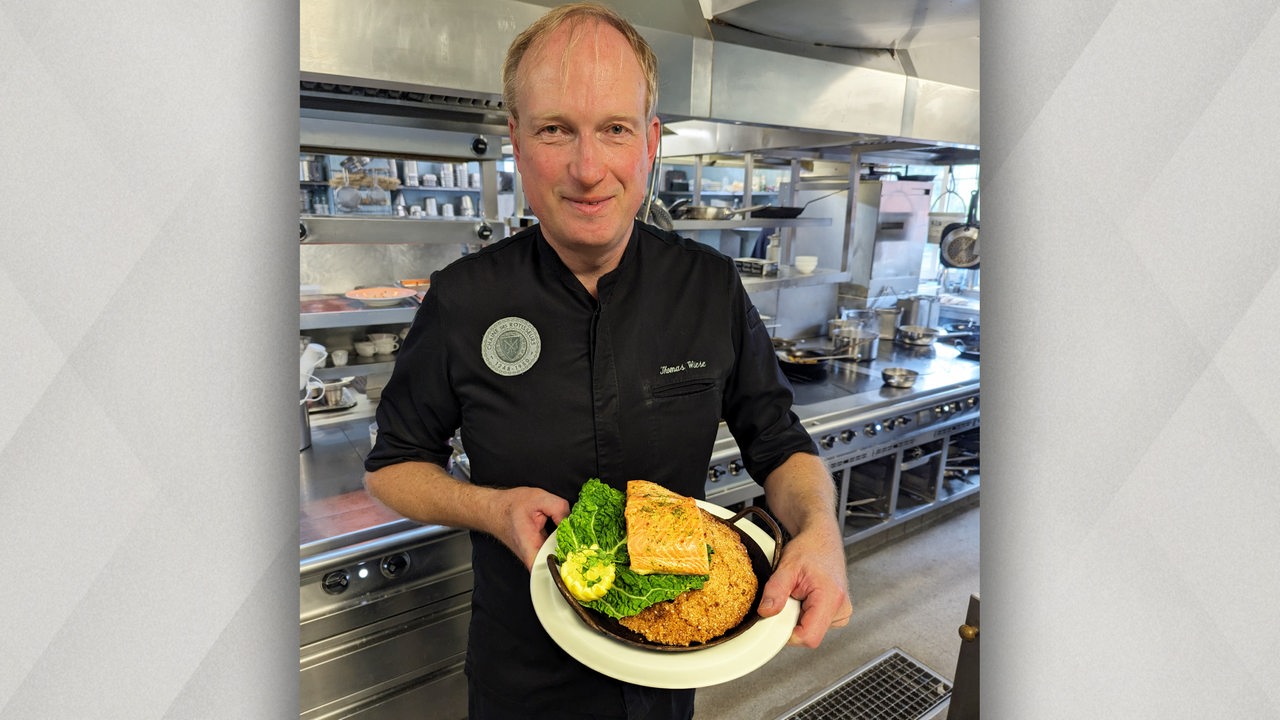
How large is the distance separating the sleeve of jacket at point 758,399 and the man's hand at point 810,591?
1.29 ft

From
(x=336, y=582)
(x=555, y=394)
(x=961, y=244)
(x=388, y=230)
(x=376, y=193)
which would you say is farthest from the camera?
(x=961, y=244)

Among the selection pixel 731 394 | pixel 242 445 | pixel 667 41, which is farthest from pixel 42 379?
pixel 667 41

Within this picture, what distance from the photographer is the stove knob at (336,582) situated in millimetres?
1725

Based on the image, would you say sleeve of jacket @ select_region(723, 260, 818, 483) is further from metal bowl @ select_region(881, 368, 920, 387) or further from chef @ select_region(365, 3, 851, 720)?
metal bowl @ select_region(881, 368, 920, 387)

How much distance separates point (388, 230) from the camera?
2221 millimetres

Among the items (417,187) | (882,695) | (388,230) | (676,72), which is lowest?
(882,695)

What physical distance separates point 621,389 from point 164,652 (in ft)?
3.53

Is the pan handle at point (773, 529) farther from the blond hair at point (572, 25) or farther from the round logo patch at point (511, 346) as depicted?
the blond hair at point (572, 25)

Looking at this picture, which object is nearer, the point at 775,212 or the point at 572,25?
the point at 572,25

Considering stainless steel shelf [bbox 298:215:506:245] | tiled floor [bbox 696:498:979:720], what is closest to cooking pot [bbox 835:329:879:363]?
tiled floor [bbox 696:498:979:720]

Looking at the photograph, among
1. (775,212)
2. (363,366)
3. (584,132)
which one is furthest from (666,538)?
(775,212)

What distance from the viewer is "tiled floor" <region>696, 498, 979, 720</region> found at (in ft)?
8.25

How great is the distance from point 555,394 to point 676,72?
1311 millimetres

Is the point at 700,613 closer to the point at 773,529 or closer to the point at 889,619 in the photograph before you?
the point at 773,529
